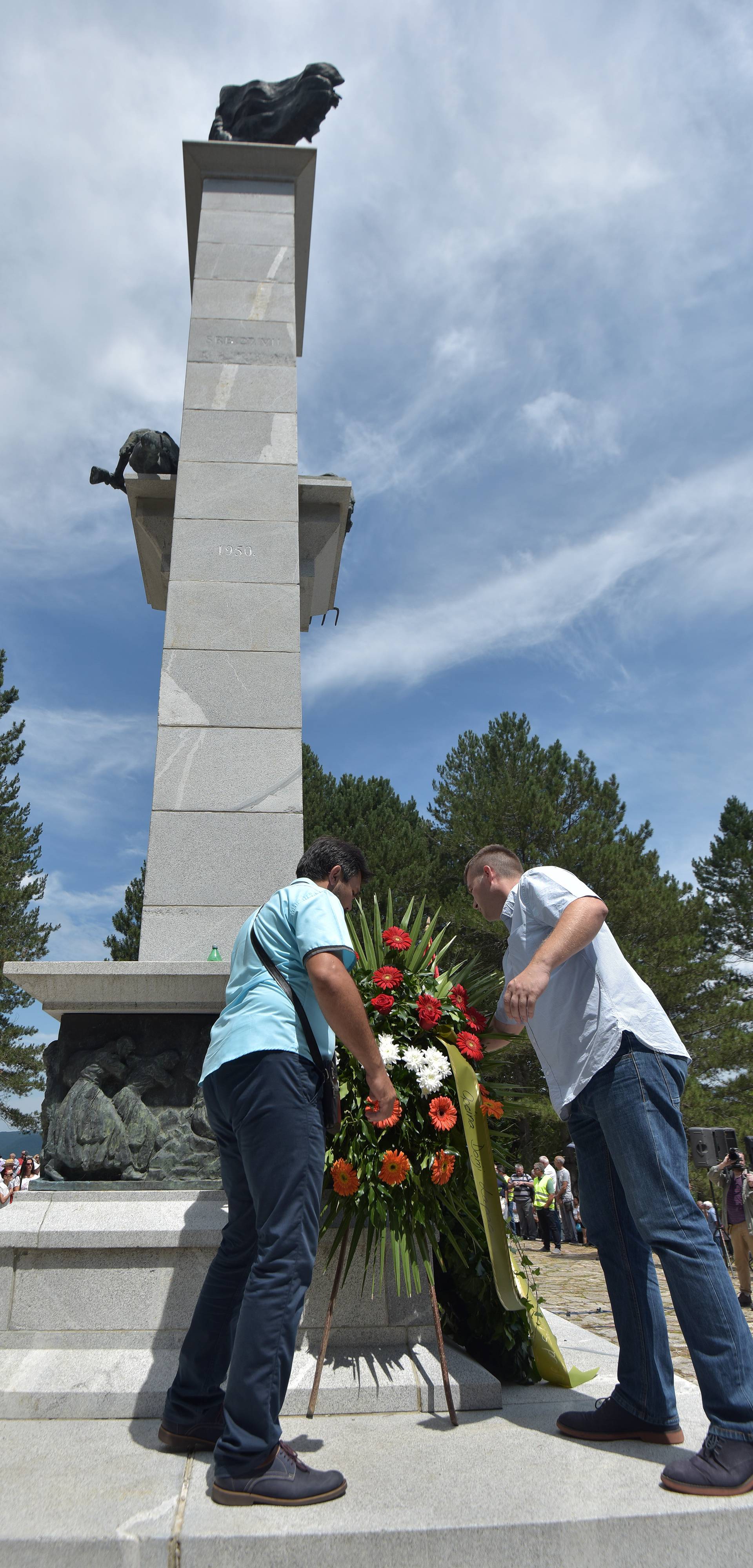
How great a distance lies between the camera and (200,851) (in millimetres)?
4883

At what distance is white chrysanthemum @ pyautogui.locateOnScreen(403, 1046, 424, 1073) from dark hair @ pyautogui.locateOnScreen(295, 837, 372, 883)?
0.62 meters

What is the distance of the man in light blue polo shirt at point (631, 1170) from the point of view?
219 cm

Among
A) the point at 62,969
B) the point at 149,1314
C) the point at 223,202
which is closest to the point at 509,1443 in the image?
the point at 149,1314

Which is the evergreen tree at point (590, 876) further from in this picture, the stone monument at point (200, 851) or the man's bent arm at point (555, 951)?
the man's bent arm at point (555, 951)

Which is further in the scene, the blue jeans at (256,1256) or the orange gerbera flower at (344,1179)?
the orange gerbera flower at (344,1179)

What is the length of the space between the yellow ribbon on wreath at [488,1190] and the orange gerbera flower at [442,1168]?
0.07 metres

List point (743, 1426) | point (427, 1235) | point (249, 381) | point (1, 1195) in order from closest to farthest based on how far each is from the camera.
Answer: point (743, 1426) → point (427, 1235) → point (249, 381) → point (1, 1195)

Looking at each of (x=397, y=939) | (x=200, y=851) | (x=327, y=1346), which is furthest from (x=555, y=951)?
(x=200, y=851)

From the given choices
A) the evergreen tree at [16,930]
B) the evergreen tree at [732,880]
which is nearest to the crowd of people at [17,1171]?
the evergreen tree at [16,930]

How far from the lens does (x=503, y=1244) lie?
271 cm

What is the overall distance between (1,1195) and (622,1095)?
57.9 feet

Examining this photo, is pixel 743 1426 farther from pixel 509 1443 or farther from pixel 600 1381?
pixel 600 1381

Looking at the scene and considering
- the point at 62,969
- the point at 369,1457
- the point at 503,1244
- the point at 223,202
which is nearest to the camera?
the point at 369,1457

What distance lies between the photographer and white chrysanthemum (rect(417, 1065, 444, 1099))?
292 cm
